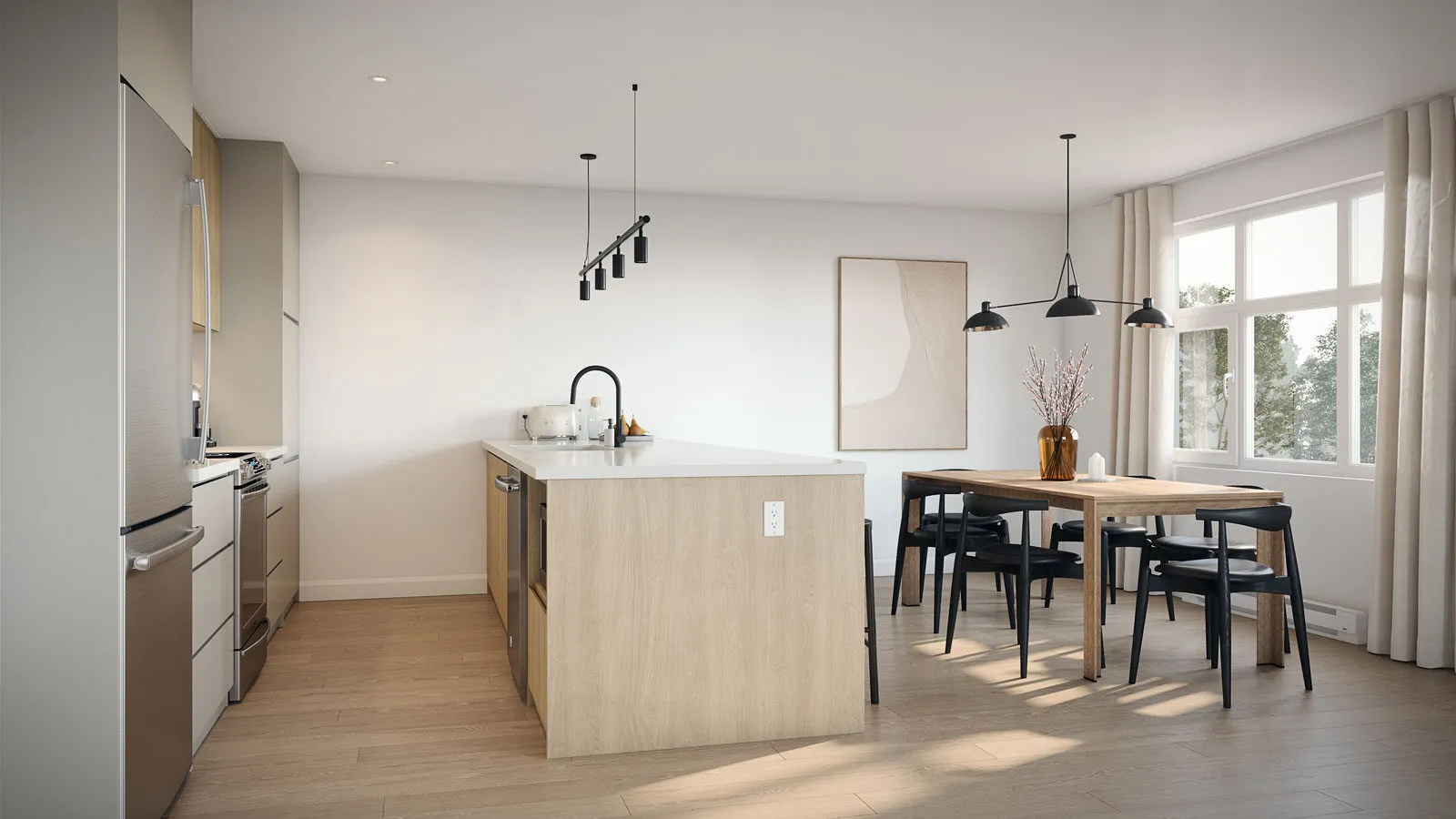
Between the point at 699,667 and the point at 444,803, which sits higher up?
the point at 699,667

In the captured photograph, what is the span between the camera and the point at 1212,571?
3934 mm

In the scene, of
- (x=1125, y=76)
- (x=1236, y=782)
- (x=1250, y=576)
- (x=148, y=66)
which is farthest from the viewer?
(x=1125, y=76)

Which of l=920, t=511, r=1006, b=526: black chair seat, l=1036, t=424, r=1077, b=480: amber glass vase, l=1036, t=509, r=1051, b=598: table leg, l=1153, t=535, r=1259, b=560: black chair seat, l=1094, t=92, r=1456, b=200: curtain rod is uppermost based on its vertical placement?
l=1094, t=92, r=1456, b=200: curtain rod

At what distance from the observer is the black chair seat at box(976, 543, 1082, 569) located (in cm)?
436

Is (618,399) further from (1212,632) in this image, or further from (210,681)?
(1212,632)

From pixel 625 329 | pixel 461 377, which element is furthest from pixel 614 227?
pixel 461 377

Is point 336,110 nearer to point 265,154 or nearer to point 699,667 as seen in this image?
point 265,154

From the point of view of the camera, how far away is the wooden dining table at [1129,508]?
4.09 meters

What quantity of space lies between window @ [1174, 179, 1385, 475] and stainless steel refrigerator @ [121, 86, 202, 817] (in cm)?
513

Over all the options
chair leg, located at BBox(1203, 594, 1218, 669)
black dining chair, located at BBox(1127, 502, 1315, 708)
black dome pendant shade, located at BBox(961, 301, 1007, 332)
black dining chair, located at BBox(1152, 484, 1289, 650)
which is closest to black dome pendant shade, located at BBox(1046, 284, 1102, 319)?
black dome pendant shade, located at BBox(961, 301, 1007, 332)

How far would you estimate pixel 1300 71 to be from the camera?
163 inches

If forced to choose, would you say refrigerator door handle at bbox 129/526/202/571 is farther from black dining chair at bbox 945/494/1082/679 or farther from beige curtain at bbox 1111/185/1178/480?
beige curtain at bbox 1111/185/1178/480

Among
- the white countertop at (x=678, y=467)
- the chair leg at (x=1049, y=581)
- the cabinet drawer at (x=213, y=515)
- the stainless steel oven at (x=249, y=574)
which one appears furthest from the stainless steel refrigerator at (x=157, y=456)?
the chair leg at (x=1049, y=581)

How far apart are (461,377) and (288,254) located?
1198 millimetres
